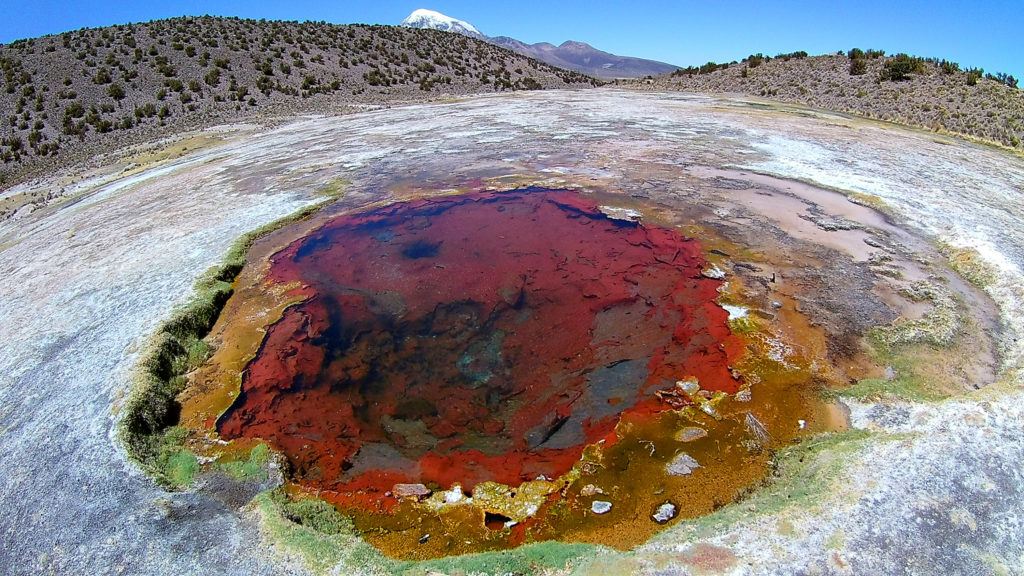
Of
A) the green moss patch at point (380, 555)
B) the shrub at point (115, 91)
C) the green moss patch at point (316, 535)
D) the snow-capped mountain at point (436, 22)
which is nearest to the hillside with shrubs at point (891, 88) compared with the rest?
the green moss patch at point (380, 555)

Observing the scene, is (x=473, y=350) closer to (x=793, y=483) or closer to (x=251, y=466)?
(x=251, y=466)

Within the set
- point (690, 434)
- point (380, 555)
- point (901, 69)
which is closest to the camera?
point (380, 555)

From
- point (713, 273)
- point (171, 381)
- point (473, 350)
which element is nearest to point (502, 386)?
Answer: point (473, 350)

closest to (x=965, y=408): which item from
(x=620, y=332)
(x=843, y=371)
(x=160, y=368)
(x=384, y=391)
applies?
(x=843, y=371)

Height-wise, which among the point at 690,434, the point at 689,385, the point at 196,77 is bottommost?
the point at 690,434

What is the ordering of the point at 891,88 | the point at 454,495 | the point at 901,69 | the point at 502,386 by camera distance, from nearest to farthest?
the point at 454,495 → the point at 502,386 → the point at 891,88 → the point at 901,69

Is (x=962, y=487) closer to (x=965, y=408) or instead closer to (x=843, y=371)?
(x=965, y=408)

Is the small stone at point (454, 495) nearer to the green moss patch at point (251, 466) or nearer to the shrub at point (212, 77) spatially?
the green moss patch at point (251, 466)
